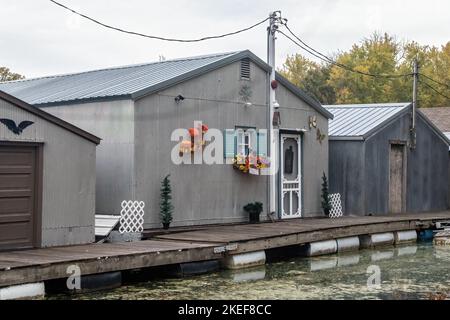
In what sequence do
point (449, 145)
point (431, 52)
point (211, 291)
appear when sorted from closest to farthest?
1. point (211, 291)
2. point (449, 145)
3. point (431, 52)

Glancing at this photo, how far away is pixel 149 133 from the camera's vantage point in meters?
15.3

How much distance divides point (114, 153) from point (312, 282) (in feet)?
15.5

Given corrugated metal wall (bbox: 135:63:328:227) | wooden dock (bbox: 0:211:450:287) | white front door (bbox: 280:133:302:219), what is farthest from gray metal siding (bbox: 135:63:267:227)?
white front door (bbox: 280:133:302:219)

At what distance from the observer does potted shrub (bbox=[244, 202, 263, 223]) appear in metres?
17.4

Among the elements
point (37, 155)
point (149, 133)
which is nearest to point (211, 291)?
point (37, 155)

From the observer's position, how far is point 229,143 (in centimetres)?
1697

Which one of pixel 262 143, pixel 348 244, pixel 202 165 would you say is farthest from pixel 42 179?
pixel 348 244

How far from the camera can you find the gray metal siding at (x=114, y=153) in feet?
49.0

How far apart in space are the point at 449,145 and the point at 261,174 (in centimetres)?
936

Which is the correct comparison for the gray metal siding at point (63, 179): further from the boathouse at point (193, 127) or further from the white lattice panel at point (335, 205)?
the white lattice panel at point (335, 205)

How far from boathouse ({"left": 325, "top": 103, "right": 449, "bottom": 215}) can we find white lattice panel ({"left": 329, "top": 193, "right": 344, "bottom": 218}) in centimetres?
51

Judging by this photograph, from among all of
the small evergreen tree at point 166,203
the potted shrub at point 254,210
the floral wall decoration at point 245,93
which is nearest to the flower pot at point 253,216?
the potted shrub at point 254,210

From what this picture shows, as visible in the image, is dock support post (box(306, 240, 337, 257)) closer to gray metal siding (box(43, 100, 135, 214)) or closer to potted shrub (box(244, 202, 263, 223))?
potted shrub (box(244, 202, 263, 223))
